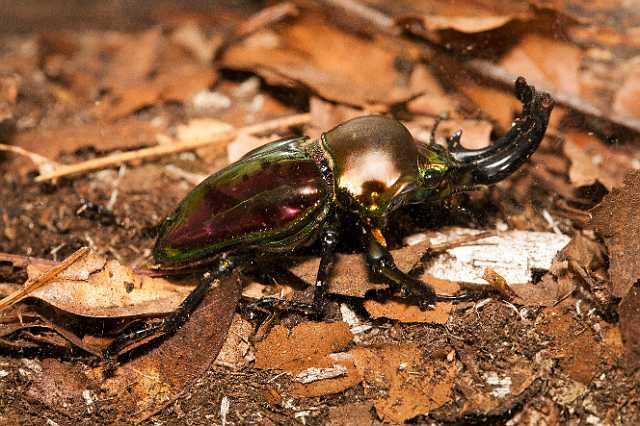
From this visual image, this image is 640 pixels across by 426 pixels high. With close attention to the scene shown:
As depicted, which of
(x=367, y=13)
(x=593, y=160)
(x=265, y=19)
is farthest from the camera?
(x=265, y=19)

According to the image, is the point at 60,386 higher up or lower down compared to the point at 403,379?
lower down

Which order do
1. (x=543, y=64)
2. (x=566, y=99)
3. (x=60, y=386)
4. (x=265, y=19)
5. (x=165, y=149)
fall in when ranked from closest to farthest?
(x=60, y=386), (x=566, y=99), (x=165, y=149), (x=543, y=64), (x=265, y=19)

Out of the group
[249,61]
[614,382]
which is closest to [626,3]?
[249,61]

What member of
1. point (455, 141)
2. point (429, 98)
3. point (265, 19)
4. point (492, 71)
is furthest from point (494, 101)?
point (265, 19)

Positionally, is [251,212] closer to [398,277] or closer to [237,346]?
[237,346]

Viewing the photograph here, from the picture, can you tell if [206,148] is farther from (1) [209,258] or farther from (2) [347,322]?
(2) [347,322]

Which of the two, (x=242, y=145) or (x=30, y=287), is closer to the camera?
(x=30, y=287)

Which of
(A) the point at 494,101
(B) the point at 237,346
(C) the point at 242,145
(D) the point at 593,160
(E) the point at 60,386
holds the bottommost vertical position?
(E) the point at 60,386
